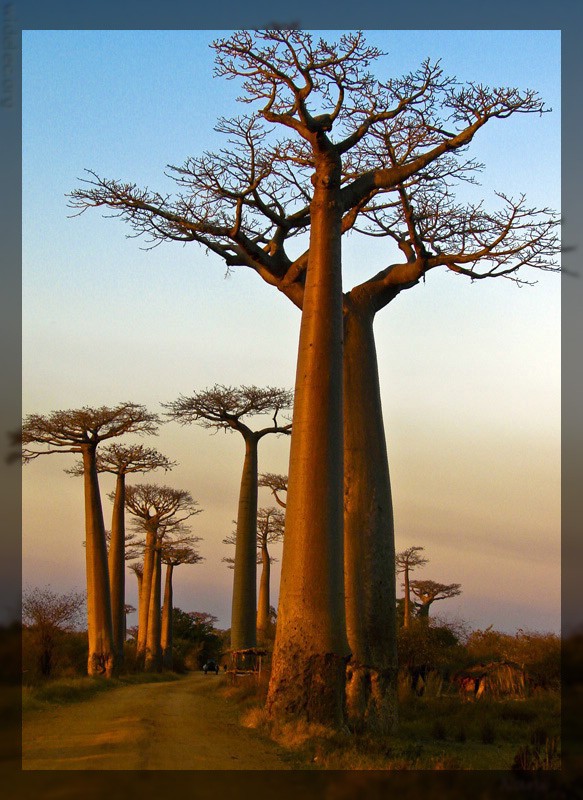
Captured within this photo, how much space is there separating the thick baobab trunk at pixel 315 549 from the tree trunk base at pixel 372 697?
1.16 m

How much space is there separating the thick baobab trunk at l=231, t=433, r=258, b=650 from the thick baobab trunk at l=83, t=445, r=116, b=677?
257cm

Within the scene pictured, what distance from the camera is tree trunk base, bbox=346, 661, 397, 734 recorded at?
941 cm

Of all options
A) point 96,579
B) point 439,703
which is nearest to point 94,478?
point 96,579

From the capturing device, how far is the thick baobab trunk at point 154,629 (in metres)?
27.0

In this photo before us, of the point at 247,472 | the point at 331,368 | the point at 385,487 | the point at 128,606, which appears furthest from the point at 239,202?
the point at 128,606

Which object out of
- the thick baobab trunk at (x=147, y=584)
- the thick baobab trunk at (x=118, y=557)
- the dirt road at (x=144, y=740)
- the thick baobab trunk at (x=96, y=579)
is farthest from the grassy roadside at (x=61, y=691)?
the thick baobab trunk at (x=147, y=584)

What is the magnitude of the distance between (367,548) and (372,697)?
5.03 feet

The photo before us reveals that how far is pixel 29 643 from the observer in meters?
17.5

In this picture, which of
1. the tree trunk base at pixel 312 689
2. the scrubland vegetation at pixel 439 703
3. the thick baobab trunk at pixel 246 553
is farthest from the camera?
the thick baobab trunk at pixel 246 553

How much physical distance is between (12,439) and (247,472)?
5558 millimetres

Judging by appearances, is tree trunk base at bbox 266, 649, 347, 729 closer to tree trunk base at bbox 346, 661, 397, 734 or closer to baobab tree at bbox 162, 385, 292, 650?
tree trunk base at bbox 346, 661, 397, 734

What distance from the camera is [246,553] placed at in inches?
748

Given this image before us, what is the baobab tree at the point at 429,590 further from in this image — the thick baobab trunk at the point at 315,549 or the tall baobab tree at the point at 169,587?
the thick baobab trunk at the point at 315,549

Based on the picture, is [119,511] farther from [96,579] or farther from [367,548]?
[367,548]
